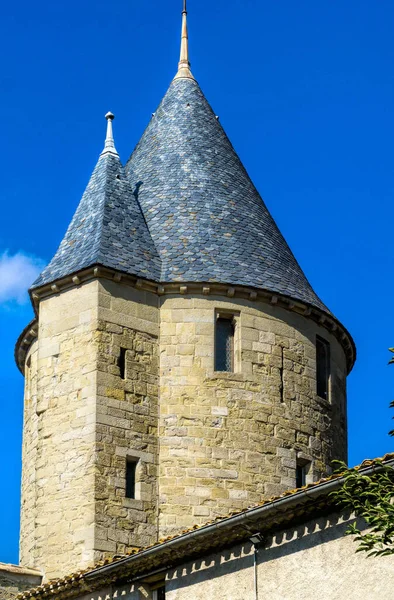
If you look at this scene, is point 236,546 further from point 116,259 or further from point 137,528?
point 116,259

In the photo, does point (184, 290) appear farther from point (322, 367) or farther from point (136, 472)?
point (136, 472)

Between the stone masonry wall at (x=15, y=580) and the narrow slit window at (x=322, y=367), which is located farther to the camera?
the narrow slit window at (x=322, y=367)

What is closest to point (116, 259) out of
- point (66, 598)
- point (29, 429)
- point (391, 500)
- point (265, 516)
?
point (29, 429)

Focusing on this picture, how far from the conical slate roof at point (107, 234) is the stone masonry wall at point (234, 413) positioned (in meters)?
0.95

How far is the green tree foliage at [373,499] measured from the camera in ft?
45.3

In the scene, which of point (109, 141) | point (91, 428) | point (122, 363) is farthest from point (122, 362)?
point (109, 141)

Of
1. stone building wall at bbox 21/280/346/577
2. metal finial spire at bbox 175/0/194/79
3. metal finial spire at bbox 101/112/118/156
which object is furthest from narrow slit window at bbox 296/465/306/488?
metal finial spire at bbox 175/0/194/79

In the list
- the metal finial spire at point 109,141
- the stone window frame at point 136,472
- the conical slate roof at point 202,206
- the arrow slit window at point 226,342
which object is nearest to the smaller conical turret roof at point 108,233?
the metal finial spire at point 109,141

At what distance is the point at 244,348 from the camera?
24047mm

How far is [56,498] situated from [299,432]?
423 centimetres

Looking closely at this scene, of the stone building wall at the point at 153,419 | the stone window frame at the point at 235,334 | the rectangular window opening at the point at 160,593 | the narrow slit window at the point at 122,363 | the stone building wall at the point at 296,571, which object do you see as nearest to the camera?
the stone building wall at the point at 296,571

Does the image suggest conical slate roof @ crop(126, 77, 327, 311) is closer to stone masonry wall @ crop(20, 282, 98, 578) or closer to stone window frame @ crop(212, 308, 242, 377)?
stone window frame @ crop(212, 308, 242, 377)

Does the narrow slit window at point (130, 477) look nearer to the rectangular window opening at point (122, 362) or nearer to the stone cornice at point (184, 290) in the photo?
the rectangular window opening at point (122, 362)

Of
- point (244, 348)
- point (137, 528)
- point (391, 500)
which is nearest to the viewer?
point (391, 500)
